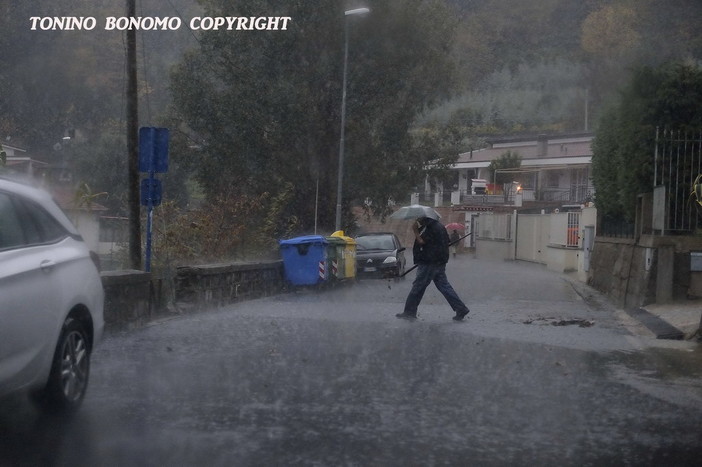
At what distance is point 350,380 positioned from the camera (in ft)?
28.8

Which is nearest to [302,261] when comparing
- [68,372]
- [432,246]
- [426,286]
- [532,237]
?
[432,246]

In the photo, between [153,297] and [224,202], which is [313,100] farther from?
[153,297]

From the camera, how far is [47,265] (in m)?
6.76

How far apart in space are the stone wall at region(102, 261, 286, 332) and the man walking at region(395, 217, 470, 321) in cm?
346

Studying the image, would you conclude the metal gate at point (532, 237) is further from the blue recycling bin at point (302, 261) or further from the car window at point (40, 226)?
the car window at point (40, 226)

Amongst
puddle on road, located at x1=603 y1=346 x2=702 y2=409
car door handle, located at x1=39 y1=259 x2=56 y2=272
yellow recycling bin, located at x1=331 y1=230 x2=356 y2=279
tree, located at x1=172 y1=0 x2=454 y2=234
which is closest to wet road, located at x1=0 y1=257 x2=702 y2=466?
puddle on road, located at x1=603 y1=346 x2=702 y2=409

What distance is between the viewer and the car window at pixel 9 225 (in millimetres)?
6641

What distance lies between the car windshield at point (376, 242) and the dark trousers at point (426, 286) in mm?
Result: 14486

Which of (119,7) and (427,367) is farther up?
(119,7)

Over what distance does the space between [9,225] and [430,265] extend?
926 cm

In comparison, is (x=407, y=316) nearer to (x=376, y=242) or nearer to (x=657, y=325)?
(x=657, y=325)

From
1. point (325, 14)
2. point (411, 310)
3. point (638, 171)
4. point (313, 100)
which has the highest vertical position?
point (325, 14)

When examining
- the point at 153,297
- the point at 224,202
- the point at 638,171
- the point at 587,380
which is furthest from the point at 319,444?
the point at 224,202

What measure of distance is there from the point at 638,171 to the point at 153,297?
909 cm
